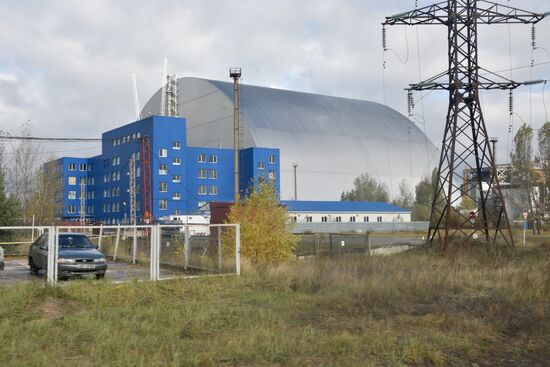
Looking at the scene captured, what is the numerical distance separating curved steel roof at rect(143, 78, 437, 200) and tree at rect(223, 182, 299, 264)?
64398 millimetres

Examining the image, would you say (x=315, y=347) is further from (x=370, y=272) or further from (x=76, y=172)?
(x=76, y=172)

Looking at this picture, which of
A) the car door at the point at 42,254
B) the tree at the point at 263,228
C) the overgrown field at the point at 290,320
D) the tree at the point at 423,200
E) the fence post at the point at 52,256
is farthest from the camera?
the tree at the point at 423,200

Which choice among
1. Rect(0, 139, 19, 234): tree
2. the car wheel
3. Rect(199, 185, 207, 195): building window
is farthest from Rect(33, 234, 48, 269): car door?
Rect(199, 185, 207, 195): building window

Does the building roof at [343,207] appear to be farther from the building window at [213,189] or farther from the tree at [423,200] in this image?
the building window at [213,189]

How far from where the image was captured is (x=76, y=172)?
9981 centimetres

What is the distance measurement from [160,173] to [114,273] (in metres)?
60.5

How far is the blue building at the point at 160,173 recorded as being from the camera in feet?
268

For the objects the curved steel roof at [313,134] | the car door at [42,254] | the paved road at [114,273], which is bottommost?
the paved road at [114,273]

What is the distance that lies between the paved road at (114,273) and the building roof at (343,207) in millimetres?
61828

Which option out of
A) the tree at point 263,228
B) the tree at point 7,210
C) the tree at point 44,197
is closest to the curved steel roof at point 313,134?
the tree at point 44,197

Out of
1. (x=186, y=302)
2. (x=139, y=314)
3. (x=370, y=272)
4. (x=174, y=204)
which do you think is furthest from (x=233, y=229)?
(x=174, y=204)

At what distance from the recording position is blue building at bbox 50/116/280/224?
268 feet

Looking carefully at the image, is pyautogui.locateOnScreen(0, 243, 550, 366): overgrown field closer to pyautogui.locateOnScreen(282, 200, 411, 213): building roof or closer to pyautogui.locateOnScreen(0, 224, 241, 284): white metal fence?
pyautogui.locateOnScreen(0, 224, 241, 284): white metal fence

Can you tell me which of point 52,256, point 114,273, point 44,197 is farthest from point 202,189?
point 52,256
